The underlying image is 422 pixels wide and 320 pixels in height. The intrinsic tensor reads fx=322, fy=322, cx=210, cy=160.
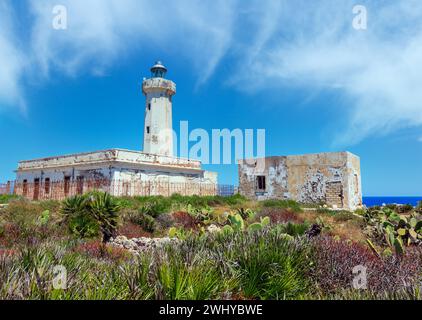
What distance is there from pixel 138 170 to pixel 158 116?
7785mm

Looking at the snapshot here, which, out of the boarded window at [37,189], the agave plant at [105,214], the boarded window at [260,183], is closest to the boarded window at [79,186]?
the boarded window at [37,189]

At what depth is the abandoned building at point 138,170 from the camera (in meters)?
23.8

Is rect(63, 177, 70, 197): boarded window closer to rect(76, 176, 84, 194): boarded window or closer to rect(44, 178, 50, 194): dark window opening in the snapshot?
rect(76, 176, 84, 194): boarded window

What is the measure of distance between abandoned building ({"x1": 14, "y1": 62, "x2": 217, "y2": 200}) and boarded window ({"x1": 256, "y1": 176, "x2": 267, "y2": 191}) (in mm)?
6915

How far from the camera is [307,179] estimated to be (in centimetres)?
2156

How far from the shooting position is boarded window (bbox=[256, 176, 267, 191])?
2344cm

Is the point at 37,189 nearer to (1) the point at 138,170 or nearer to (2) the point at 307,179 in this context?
(1) the point at 138,170

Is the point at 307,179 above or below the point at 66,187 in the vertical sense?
above

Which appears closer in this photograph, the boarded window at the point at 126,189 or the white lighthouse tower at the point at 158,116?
the boarded window at the point at 126,189

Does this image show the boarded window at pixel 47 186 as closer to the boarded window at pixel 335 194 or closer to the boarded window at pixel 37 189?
the boarded window at pixel 37 189

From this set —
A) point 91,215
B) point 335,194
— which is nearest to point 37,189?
point 91,215

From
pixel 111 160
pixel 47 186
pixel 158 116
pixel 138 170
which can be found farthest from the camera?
pixel 158 116
